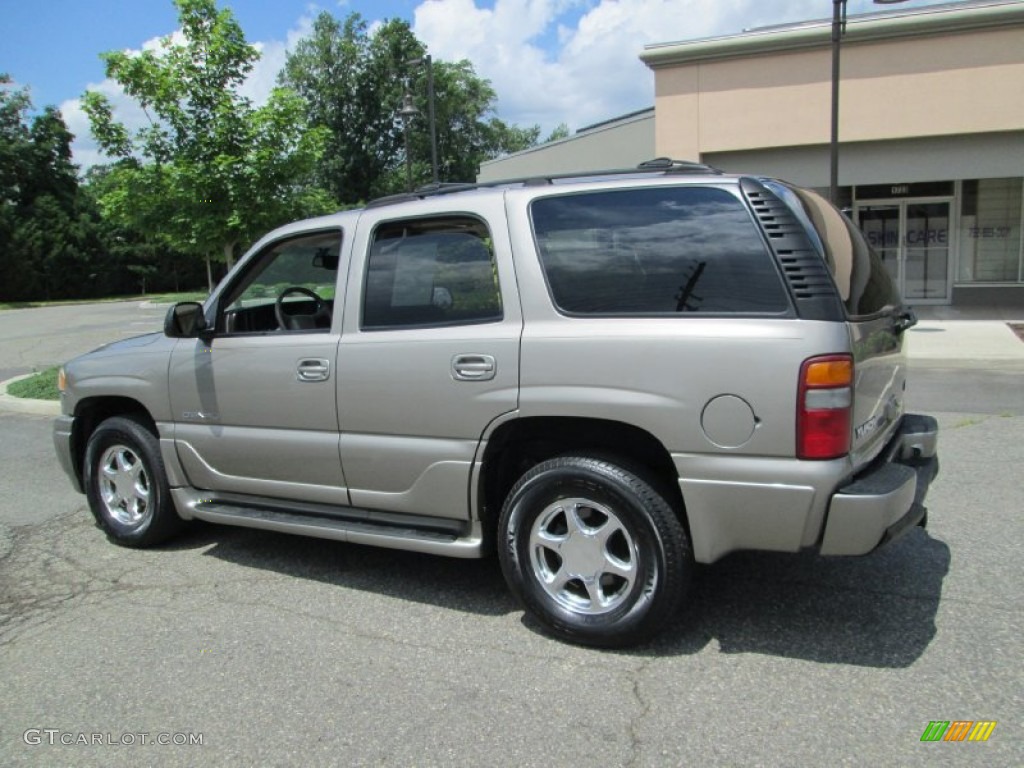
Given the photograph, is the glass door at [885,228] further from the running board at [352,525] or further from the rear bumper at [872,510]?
the running board at [352,525]

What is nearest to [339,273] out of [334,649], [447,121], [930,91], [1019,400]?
[334,649]

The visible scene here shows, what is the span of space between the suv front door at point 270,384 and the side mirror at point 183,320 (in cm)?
6

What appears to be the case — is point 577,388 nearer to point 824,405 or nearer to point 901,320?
point 824,405

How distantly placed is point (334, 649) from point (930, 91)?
1561 cm

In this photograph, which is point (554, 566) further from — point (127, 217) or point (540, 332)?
point (127, 217)

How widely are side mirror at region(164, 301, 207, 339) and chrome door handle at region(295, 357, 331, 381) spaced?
0.81 metres

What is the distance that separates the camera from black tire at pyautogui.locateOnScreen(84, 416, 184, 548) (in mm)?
4812

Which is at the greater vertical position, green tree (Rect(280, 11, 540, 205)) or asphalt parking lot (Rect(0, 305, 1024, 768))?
green tree (Rect(280, 11, 540, 205))

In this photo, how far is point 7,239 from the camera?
44.7 m

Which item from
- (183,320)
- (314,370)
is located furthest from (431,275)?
(183,320)

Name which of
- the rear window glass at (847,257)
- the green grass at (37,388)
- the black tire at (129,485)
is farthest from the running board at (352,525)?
the green grass at (37,388)

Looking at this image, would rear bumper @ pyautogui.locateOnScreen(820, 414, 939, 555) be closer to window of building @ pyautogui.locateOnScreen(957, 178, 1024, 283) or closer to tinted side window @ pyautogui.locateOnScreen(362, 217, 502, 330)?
tinted side window @ pyautogui.locateOnScreen(362, 217, 502, 330)

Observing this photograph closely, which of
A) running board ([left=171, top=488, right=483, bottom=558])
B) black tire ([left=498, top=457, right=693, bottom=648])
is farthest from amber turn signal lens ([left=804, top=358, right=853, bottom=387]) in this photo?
running board ([left=171, top=488, right=483, bottom=558])

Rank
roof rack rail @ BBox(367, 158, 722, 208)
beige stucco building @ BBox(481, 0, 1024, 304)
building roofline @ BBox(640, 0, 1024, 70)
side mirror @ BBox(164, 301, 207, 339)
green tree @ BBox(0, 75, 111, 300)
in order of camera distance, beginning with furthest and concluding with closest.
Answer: green tree @ BBox(0, 75, 111, 300) < beige stucco building @ BBox(481, 0, 1024, 304) < building roofline @ BBox(640, 0, 1024, 70) < side mirror @ BBox(164, 301, 207, 339) < roof rack rail @ BBox(367, 158, 722, 208)
